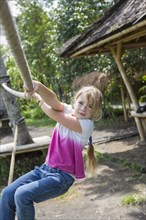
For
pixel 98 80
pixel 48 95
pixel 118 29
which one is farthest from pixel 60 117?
pixel 98 80

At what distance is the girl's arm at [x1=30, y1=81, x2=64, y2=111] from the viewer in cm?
209

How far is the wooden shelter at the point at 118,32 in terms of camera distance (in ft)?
16.0

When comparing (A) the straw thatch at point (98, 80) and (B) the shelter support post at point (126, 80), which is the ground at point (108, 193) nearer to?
(B) the shelter support post at point (126, 80)

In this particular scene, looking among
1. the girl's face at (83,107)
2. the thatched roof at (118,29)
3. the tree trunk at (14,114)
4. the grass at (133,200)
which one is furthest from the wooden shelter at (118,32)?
the girl's face at (83,107)

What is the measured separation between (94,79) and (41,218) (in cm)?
635

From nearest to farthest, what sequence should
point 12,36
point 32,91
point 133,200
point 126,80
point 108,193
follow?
point 12,36, point 32,91, point 133,200, point 108,193, point 126,80

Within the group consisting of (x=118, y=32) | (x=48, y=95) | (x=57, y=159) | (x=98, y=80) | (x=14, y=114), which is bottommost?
(x=57, y=159)

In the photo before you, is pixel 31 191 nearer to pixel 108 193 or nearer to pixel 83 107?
pixel 83 107

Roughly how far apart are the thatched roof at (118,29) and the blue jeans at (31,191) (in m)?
2.82

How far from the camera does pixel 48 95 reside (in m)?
2.21

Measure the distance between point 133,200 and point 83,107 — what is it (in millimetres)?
2009

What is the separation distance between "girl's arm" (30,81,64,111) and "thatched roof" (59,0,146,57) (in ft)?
8.39

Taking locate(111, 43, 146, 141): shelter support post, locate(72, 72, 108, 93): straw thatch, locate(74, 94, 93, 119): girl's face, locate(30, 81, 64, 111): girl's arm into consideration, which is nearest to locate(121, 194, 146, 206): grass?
locate(74, 94, 93, 119): girl's face

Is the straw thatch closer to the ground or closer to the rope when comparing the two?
the ground
